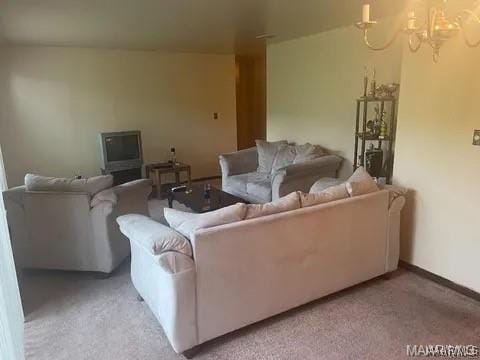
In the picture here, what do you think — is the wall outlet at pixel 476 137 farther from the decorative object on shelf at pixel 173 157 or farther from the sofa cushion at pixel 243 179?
the decorative object on shelf at pixel 173 157

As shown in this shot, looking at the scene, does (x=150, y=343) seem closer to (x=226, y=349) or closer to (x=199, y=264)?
(x=226, y=349)

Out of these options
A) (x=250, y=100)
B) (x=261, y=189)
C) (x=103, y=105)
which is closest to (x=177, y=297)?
(x=261, y=189)

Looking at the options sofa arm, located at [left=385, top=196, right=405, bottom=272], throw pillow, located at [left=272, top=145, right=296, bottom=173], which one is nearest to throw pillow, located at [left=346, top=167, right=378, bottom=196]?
sofa arm, located at [left=385, top=196, right=405, bottom=272]

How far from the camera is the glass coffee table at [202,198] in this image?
3867 millimetres

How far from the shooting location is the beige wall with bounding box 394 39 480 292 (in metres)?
2.63

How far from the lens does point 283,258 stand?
244 centimetres

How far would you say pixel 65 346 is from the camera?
2324 mm

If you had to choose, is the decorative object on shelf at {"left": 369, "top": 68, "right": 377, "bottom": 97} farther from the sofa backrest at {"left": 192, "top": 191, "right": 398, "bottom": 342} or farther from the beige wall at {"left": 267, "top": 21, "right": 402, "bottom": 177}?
the sofa backrest at {"left": 192, "top": 191, "right": 398, "bottom": 342}

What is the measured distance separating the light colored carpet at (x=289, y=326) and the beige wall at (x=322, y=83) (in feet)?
6.98

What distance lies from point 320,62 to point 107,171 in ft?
11.8

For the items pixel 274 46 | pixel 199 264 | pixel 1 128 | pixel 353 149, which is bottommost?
pixel 199 264

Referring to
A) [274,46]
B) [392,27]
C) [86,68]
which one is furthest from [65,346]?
[274,46]

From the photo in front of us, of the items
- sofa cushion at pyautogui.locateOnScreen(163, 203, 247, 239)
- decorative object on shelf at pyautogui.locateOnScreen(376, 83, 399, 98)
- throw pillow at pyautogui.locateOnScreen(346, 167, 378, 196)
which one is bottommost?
sofa cushion at pyautogui.locateOnScreen(163, 203, 247, 239)

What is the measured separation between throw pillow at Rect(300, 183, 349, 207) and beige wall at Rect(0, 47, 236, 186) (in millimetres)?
4369
